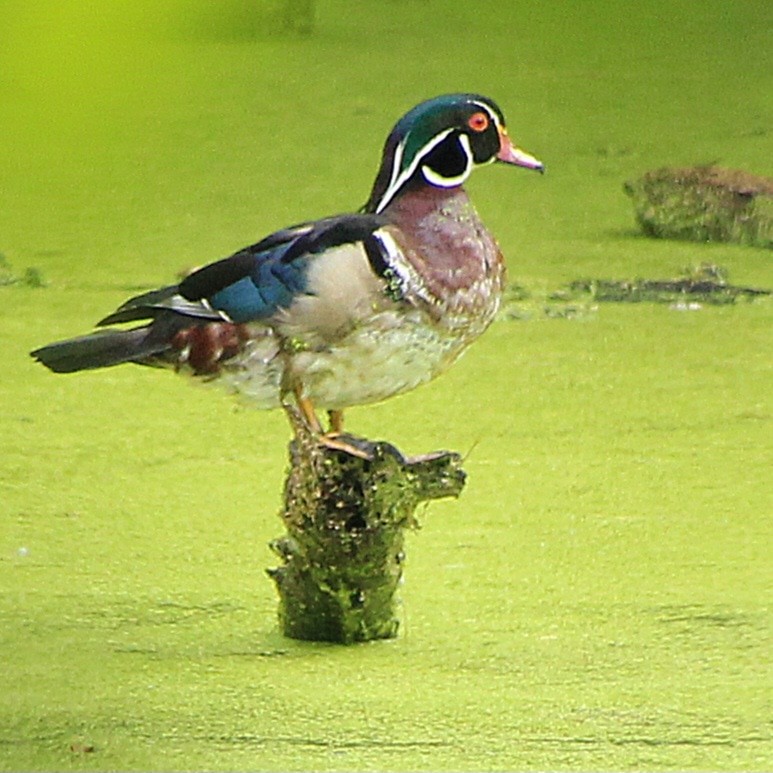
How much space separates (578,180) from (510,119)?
1.09 ft

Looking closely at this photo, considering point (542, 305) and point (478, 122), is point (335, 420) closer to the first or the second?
point (478, 122)

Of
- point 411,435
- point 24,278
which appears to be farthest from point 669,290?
A: point 24,278

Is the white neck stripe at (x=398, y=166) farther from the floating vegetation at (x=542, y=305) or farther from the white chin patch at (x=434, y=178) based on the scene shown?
the floating vegetation at (x=542, y=305)

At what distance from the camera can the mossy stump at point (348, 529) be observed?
176 cm

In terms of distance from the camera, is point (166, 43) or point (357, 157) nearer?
point (357, 157)

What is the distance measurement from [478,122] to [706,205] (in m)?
1.61

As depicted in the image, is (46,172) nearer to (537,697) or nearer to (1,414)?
(1,414)

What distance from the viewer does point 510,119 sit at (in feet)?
13.1

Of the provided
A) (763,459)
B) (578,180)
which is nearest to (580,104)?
(578,180)

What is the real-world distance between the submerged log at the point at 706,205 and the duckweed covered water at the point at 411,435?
0.04 metres

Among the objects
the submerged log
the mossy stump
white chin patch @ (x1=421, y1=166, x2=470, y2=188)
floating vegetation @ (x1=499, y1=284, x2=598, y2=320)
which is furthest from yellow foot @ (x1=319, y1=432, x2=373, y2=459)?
the submerged log

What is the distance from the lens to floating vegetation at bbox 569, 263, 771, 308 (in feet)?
10.1

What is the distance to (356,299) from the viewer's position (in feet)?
5.69

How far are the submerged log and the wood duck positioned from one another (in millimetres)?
1552
